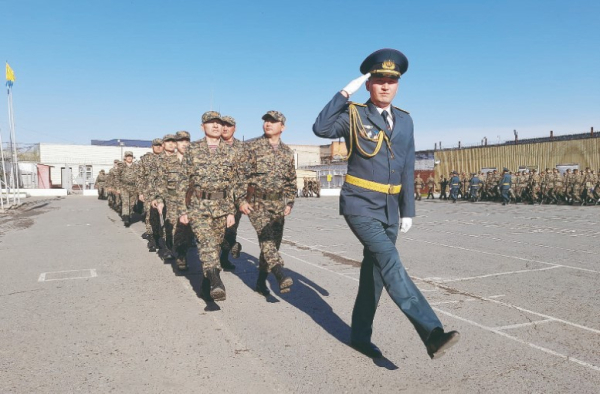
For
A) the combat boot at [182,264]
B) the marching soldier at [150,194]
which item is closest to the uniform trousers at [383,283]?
the combat boot at [182,264]

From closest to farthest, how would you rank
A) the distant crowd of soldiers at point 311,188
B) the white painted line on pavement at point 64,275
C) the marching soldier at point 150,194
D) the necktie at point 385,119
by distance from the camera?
the necktie at point 385,119 → the white painted line on pavement at point 64,275 → the marching soldier at point 150,194 → the distant crowd of soldiers at point 311,188

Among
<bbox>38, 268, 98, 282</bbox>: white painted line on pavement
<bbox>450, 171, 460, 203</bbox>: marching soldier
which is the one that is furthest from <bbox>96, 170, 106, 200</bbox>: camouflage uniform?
<bbox>38, 268, 98, 282</bbox>: white painted line on pavement

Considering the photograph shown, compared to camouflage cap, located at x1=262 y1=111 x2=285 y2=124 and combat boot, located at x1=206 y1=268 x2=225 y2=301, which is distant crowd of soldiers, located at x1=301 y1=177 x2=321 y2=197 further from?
combat boot, located at x1=206 y1=268 x2=225 y2=301

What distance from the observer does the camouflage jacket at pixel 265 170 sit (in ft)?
17.2

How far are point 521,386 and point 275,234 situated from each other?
294 cm

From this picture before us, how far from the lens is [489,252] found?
27.3 feet

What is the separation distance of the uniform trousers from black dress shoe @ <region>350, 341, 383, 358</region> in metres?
0.03

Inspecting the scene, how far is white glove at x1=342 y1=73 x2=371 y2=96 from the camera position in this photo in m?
3.31

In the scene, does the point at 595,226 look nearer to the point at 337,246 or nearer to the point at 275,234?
the point at 337,246

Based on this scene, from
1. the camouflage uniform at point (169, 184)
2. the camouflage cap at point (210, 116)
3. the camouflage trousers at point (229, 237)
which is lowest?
the camouflage trousers at point (229, 237)

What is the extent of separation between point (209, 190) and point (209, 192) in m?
0.02

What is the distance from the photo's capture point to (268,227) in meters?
5.21

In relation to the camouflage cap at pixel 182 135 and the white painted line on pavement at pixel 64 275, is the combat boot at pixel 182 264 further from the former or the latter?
the camouflage cap at pixel 182 135

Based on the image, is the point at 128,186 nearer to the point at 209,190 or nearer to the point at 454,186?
the point at 209,190
